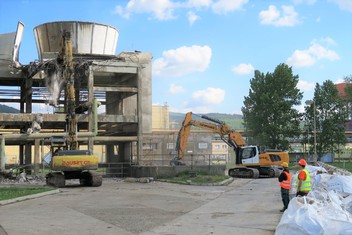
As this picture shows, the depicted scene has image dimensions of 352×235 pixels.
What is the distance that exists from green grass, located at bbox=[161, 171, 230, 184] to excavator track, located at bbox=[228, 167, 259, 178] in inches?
85.6

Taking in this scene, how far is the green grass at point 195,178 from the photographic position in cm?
2926

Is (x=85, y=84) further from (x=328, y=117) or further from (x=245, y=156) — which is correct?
(x=328, y=117)

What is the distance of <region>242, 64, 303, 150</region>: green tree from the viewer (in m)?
68.9

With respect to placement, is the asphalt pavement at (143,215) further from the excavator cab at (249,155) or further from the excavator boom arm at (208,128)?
the excavator boom arm at (208,128)

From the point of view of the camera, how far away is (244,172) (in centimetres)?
3575

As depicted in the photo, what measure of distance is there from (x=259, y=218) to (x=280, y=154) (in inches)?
935

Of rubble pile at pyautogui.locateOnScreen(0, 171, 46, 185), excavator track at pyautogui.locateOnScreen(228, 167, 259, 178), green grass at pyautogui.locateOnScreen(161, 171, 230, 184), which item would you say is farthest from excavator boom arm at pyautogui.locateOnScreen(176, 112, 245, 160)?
rubble pile at pyautogui.locateOnScreen(0, 171, 46, 185)

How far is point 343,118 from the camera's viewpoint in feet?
247

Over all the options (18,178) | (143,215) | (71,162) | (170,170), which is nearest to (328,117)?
(170,170)

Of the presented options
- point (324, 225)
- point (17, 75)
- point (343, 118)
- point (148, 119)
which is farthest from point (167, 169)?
point (343, 118)

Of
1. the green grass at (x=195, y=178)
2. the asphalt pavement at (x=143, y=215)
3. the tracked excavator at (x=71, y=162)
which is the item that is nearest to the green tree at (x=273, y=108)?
the green grass at (x=195, y=178)

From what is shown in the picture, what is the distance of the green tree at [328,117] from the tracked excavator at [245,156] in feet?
128

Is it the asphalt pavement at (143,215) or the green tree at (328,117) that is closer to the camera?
the asphalt pavement at (143,215)

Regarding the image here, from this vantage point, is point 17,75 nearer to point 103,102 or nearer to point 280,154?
point 103,102
